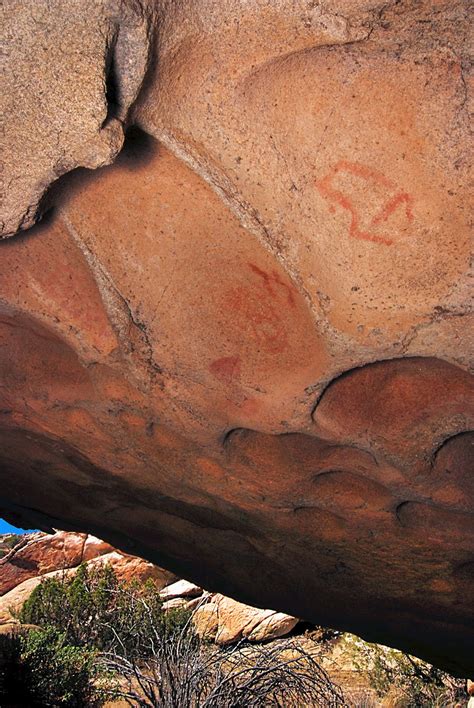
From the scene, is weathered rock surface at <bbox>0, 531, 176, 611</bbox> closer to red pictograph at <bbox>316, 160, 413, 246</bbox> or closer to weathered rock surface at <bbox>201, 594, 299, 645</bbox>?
weathered rock surface at <bbox>201, 594, 299, 645</bbox>

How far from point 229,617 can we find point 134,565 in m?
1.69

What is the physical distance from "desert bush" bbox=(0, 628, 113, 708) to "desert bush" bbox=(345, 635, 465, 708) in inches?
114

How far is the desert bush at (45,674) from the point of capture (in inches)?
173

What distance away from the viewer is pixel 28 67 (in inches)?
39.6

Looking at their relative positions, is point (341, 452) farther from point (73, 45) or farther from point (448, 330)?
point (73, 45)

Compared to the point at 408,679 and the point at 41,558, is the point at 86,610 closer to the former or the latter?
the point at 41,558

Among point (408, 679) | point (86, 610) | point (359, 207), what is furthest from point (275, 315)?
point (86, 610)

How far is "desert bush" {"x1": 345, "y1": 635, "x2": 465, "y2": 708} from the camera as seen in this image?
643 centimetres

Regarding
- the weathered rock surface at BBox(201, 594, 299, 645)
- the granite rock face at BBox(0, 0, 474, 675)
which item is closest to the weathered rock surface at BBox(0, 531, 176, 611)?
the weathered rock surface at BBox(201, 594, 299, 645)

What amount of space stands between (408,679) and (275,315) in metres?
6.35

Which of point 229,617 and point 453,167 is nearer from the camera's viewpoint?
point 453,167

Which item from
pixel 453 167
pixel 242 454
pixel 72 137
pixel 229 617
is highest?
pixel 453 167

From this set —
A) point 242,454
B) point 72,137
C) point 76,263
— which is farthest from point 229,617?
point 72,137

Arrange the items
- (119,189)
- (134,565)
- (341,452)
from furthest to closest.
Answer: (134,565) → (341,452) → (119,189)
